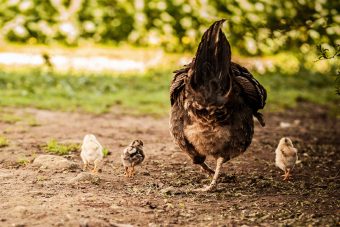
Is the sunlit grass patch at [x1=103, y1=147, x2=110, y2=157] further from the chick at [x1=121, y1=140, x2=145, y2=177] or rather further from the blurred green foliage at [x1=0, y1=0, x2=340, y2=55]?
the blurred green foliage at [x1=0, y1=0, x2=340, y2=55]

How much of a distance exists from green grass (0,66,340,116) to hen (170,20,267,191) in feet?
14.3

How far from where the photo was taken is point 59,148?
23.2ft

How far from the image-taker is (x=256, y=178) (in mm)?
6281

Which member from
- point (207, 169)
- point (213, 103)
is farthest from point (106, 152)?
point (213, 103)

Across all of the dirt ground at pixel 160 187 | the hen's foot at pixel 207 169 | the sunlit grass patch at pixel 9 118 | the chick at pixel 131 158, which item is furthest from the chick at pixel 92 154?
the sunlit grass patch at pixel 9 118

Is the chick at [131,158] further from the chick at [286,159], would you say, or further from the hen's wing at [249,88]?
the chick at [286,159]

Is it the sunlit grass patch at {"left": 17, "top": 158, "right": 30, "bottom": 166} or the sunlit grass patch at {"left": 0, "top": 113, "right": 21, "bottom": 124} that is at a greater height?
the sunlit grass patch at {"left": 0, "top": 113, "right": 21, "bottom": 124}

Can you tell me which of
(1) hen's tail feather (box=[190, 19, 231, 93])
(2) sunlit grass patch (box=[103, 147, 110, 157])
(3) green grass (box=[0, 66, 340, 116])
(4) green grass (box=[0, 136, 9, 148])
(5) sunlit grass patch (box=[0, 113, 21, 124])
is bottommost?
(2) sunlit grass patch (box=[103, 147, 110, 157])

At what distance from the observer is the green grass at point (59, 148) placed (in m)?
7.00

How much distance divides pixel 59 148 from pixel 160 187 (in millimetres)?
1807

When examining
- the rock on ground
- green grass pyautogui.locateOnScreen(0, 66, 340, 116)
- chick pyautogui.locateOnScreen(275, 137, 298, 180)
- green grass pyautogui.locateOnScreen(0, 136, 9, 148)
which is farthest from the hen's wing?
green grass pyautogui.locateOnScreen(0, 66, 340, 116)

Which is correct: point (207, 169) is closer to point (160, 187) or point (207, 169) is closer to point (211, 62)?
point (160, 187)

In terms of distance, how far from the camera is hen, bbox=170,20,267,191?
5.28m

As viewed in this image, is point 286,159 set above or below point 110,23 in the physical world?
below
